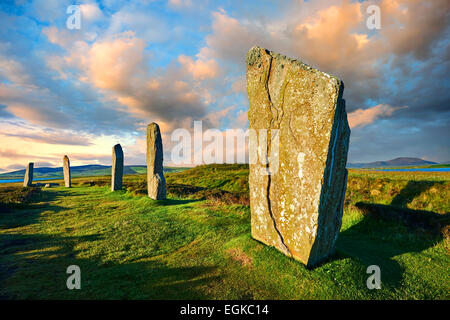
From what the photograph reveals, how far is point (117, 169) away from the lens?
20.2m

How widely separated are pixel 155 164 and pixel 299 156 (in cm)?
1139

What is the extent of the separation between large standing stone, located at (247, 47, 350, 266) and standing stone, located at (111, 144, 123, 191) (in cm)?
1829

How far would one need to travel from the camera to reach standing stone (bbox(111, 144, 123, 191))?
20.0 m

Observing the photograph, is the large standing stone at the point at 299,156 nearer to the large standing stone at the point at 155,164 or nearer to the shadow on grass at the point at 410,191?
the shadow on grass at the point at 410,191

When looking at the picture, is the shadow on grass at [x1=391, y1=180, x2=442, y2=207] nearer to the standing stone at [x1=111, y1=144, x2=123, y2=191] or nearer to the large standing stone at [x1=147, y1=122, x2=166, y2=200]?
the large standing stone at [x1=147, y1=122, x2=166, y2=200]

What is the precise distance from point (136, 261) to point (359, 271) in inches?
214

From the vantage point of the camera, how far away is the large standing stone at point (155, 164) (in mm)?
13289

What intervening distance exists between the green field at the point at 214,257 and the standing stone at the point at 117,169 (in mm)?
10120

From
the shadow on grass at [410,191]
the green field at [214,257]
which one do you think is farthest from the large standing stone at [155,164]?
the shadow on grass at [410,191]

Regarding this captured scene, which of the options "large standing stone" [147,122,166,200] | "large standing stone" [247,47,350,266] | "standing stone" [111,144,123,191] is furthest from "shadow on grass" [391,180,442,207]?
"standing stone" [111,144,123,191]

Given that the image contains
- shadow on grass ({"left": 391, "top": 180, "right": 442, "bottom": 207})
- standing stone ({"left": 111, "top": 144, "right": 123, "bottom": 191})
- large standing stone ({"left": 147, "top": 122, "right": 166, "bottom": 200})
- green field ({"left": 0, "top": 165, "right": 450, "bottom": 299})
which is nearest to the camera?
green field ({"left": 0, "top": 165, "right": 450, "bottom": 299})
